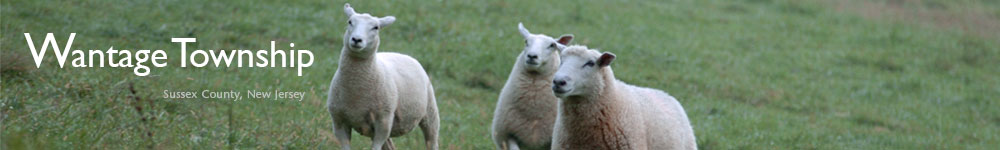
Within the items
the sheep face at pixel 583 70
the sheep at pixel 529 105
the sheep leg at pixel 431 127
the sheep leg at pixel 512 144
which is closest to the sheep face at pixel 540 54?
the sheep at pixel 529 105

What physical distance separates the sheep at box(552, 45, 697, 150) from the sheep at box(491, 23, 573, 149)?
4.15ft

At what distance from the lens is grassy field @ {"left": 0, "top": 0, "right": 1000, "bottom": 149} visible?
7820mm

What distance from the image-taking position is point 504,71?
512 inches

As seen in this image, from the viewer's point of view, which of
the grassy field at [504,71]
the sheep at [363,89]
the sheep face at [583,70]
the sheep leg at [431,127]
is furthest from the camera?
the sheep leg at [431,127]

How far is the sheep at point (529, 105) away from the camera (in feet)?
23.5

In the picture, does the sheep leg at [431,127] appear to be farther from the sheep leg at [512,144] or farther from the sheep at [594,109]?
the sheep at [594,109]

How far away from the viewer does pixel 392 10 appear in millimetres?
15078

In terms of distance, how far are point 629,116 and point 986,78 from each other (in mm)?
13847

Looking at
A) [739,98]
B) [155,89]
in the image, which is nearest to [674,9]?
[739,98]

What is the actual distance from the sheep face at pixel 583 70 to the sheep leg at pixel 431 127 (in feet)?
8.80

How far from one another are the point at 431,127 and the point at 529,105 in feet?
4.13

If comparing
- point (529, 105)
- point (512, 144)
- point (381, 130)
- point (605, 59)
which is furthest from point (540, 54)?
point (605, 59)

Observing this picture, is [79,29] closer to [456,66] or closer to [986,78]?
[456,66]

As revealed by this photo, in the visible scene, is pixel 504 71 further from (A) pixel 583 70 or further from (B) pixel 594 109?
(A) pixel 583 70
